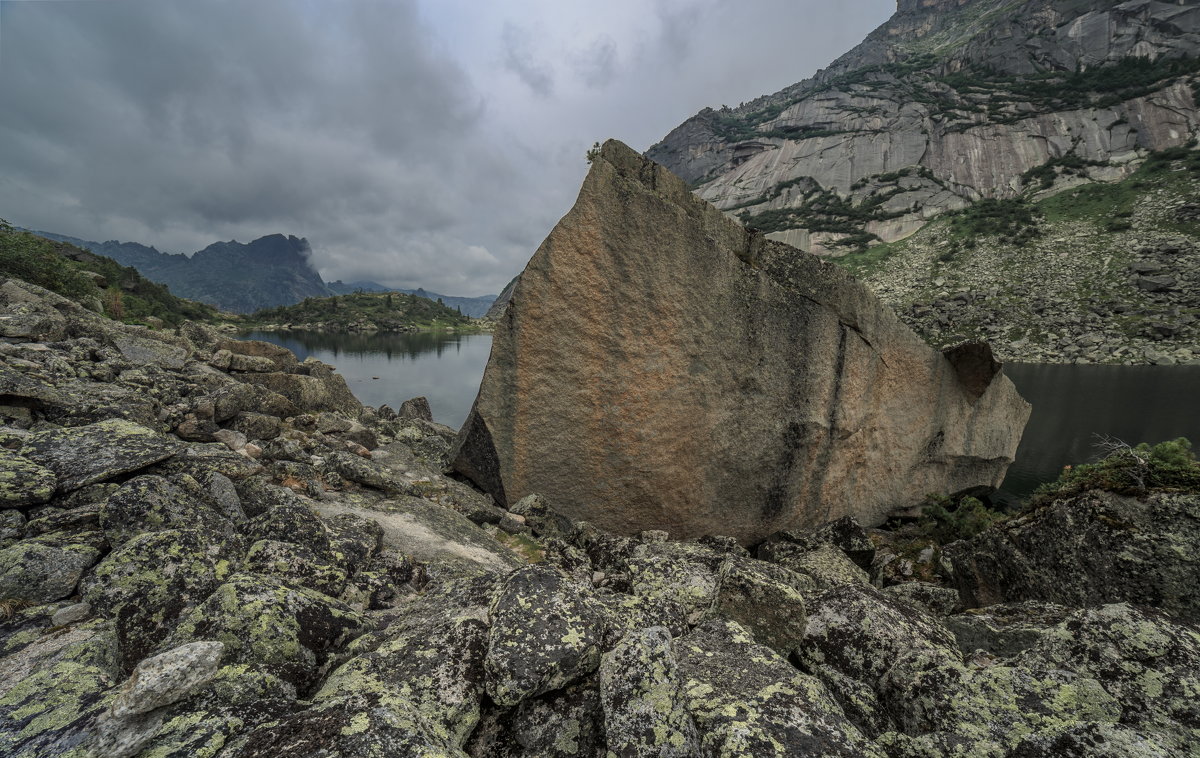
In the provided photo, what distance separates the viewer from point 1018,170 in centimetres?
12206

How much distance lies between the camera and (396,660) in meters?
3.44

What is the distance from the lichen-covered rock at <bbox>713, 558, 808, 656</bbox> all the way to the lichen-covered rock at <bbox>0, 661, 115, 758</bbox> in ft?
14.5

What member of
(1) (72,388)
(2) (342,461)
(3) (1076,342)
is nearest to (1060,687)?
(2) (342,461)

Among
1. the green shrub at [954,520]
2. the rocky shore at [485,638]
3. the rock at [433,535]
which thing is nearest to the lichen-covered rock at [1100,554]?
the rocky shore at [485,638]

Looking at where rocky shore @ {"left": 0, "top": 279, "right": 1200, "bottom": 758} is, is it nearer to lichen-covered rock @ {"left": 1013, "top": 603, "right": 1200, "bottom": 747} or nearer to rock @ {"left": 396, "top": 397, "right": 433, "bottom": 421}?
lichen-covered rock @ {"left": 1013, "top": 603, "right": 1200, "bottom": 747}

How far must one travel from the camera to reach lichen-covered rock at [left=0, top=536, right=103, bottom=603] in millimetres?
3486

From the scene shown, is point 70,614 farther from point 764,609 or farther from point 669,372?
point 669,372

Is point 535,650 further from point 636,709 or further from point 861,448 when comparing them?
point 861,448

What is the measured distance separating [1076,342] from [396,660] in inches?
3378

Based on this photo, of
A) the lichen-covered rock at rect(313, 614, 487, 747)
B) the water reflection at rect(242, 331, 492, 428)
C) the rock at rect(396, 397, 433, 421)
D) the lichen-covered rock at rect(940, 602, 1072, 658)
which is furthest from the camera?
the water reflection at rect(242, 331, 492, 428)

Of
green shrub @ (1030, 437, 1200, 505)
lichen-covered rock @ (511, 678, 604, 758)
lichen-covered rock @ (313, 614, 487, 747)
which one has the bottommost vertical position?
lichen-covered rock @ (511, 678, 604, 758)

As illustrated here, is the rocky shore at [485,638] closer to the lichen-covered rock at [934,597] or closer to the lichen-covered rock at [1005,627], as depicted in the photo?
the lichen-covered rock at [1005,627]

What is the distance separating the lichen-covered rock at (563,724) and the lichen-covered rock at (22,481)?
16.0 feet

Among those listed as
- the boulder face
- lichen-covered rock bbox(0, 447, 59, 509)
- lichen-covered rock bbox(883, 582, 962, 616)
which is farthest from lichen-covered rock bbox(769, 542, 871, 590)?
lichen-covered rock bbox(0, 447, 59, 509)
